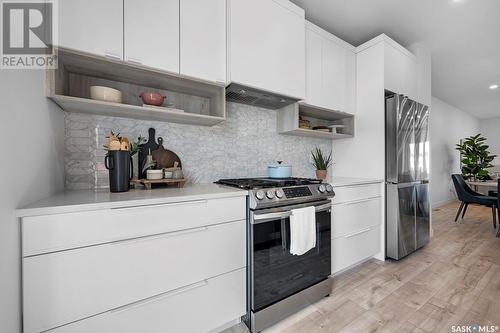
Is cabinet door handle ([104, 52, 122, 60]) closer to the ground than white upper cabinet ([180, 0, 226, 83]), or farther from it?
closer to the ground

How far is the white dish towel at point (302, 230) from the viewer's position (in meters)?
1.51

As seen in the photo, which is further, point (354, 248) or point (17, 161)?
point (354, 248)

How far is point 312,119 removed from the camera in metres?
2.79

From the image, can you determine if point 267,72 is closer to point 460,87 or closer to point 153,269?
point 153,269

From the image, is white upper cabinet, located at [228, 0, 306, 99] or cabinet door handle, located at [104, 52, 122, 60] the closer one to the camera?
cabinet door handle, located at [104, 52, 122, 60]

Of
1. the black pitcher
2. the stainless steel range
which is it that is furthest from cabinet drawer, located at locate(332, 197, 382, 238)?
the black pitcher

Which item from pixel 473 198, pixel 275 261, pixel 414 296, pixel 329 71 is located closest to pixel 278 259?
pixel 275 261

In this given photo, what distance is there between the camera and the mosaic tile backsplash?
147 cm

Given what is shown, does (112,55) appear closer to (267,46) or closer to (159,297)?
(267,46)

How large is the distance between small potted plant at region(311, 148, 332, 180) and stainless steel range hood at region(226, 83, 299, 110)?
0.82m

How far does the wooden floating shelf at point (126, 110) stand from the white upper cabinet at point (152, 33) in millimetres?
281

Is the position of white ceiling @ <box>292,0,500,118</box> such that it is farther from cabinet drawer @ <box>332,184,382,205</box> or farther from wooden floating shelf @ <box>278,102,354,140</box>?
cabinet drawer @ <box>332,184,382,205</box>

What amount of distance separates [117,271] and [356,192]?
208 centimetres

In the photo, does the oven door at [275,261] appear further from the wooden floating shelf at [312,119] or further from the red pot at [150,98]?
the red pot at [150,98]
